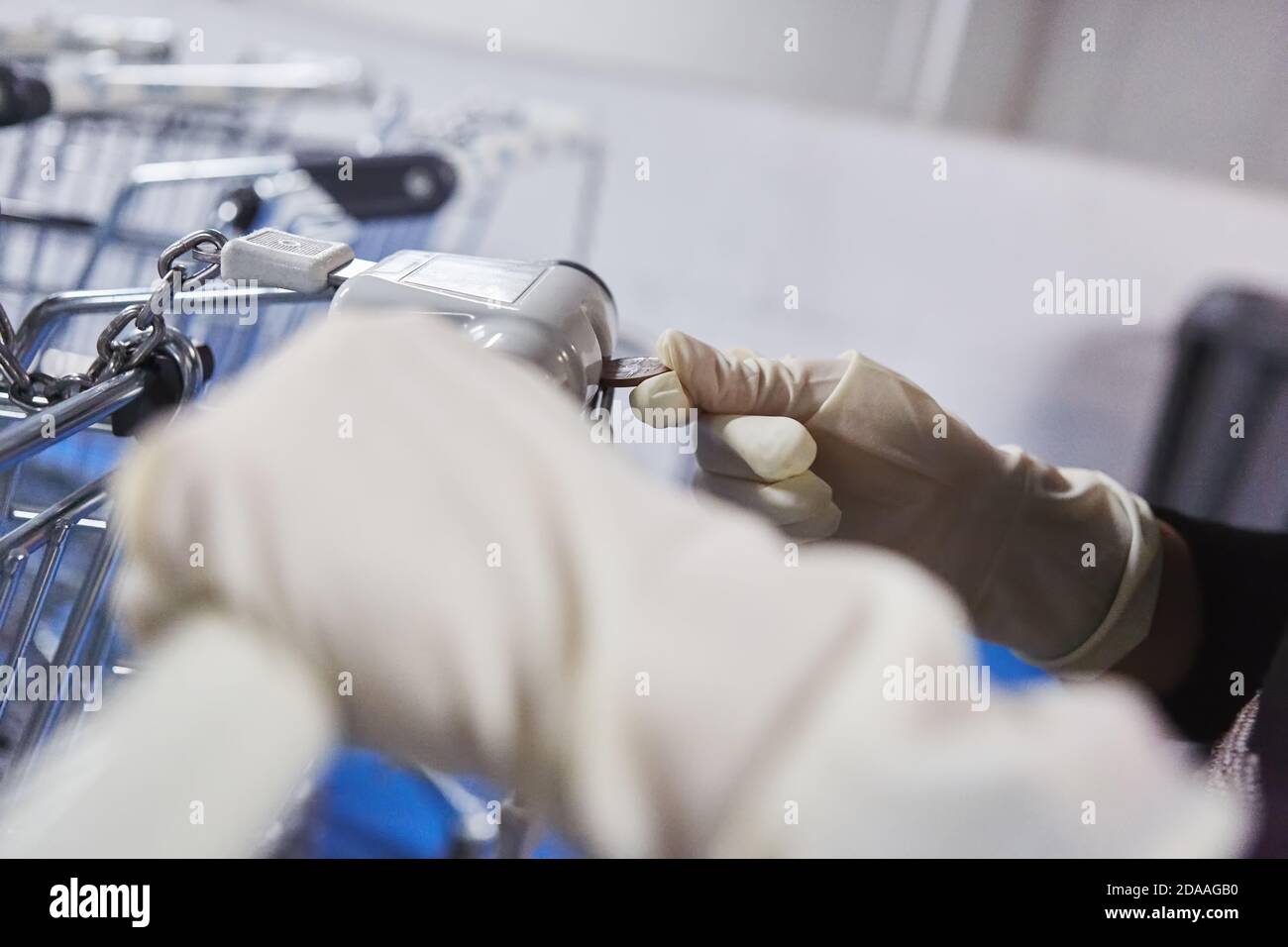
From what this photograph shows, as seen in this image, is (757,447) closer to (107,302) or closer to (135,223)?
(107,302)

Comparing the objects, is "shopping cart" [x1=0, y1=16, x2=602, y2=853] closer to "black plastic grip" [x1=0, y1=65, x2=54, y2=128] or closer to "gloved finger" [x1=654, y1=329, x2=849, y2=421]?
"black plastic grip" [x1=0, y1=65, x2=54, y2=128]

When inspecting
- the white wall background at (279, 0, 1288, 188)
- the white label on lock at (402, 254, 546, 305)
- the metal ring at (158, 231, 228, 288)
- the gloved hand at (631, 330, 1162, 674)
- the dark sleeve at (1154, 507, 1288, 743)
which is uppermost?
the white wall background at (279, 0, 1288, 188)

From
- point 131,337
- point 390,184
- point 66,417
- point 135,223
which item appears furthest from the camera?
point 135,223

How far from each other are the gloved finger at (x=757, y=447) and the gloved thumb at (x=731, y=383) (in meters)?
0.01

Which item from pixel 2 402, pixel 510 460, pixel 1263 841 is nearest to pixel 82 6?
pixel 2 402

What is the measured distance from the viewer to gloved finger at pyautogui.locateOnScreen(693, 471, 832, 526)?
50 cm

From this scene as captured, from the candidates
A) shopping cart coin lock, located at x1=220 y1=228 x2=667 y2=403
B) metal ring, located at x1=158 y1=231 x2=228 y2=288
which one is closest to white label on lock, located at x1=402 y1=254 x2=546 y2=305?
shopping cart coin lock, located at x1=220 y1=228 x2=667 y2=403

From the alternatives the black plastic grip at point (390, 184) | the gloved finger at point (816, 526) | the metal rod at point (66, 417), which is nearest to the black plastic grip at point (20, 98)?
the black plastic grip at point (390, 184)

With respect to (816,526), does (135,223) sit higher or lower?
lower

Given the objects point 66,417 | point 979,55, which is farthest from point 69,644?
point 979,55

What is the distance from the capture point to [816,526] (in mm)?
533

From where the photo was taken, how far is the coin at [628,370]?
1.52 feet

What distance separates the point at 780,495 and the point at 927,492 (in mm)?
168

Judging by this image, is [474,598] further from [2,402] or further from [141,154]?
[141,154]
